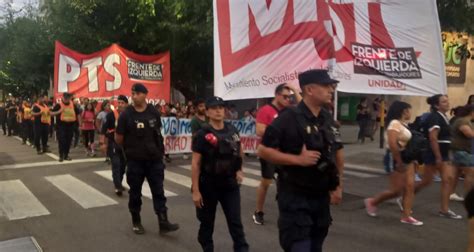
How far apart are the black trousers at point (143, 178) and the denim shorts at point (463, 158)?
4079mm

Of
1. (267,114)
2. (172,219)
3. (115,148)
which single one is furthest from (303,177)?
(115,148)

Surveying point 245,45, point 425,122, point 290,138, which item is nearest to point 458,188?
point 425,122

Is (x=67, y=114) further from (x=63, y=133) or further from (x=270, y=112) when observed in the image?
(x=270, y=112)

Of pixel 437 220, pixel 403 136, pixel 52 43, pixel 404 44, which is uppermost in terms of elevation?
pixel 52 43

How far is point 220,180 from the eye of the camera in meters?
4.57

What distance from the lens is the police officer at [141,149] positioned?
5750 mm

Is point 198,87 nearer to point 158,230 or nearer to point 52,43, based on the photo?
point 52,43

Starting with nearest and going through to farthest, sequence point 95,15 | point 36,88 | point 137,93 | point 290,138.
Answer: point 290,138 → point 137,93 → point 95,15 → point 36,88

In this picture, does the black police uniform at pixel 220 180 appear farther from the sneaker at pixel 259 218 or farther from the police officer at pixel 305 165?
the sneaker at pixel 259 218

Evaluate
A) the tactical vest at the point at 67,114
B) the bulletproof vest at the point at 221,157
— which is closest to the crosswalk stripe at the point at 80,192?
the tactical vest at the point at 67,114

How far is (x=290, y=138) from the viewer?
3348 mm

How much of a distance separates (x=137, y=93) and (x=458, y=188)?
6524mm

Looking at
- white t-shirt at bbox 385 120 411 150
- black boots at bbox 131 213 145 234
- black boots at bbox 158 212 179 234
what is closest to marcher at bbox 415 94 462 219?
white t-shirt at bbox 385 120 411 150

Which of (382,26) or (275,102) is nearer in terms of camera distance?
(275,102)
